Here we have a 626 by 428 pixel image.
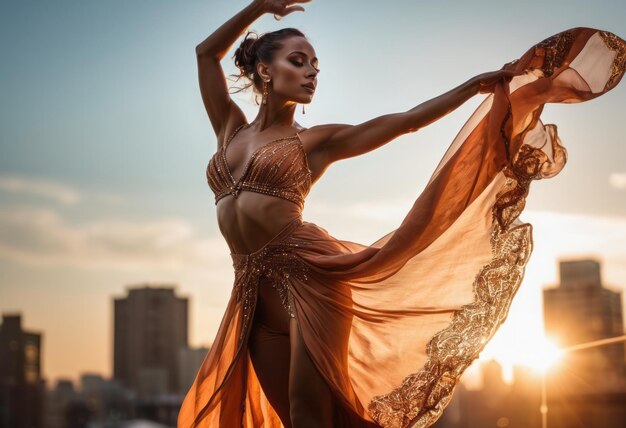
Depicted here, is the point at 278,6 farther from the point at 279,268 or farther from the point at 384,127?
the point at 279,268

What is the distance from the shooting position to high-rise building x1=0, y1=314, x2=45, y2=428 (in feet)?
206

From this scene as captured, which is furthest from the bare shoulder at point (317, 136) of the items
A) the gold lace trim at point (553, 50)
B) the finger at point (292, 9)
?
the gold lace trim at point (553, 50)

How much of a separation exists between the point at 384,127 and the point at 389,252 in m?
0.47

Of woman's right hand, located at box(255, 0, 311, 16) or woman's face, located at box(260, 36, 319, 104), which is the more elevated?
woman's right hand, located at box(255, 0, 311, 16)

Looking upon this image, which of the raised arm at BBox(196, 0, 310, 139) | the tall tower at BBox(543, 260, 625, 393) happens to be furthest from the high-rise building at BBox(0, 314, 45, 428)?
the raised arm at BBox(196, 0, 310, 139)

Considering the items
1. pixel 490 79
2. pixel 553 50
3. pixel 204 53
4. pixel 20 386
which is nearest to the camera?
pixel 490 79

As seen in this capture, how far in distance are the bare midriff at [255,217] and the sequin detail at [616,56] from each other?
4.24 ft

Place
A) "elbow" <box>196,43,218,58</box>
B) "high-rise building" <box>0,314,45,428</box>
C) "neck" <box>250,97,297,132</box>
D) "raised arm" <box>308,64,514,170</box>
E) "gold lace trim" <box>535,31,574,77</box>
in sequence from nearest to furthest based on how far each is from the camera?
"raised arm" <box>308,64,514,170</box>, "gold lace trim" <box>535,31,574,77</box>, "neck" <box>250,97,297,132</box>, "elbow" <box>196,43,218,58</box>, "high-rise building" <box>0,314,45,428</box>

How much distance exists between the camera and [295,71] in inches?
161

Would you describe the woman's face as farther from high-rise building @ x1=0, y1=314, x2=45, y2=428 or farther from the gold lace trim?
high-rise building @ x1=0, y1=314, x2=45, y2=428

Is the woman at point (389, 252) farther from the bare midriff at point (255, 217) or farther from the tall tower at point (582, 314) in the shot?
the tall tower at point (582, 314)

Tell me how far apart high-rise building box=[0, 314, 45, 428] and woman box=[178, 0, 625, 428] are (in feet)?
197

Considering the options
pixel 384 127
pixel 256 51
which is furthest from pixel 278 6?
pixel 384 127

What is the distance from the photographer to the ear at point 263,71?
4.16m
